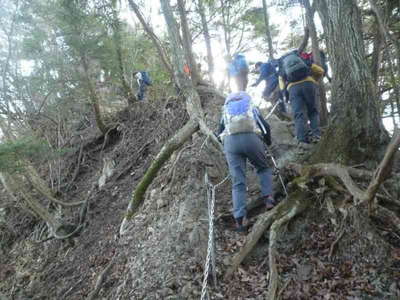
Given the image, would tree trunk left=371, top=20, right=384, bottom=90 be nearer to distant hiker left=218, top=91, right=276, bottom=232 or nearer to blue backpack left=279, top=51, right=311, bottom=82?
blue backpack left=279, top=51, right=311, bottom=82

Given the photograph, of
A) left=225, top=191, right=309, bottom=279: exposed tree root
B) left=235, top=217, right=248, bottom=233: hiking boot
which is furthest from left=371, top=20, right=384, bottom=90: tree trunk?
left=235, top=217, right=248, bottom=233: hiking boot

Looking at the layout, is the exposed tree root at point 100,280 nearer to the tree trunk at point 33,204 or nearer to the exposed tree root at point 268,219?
the exposed tree root at point 268,219

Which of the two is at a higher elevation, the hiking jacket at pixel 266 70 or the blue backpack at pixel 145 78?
the blue backpack at pixel 145 78

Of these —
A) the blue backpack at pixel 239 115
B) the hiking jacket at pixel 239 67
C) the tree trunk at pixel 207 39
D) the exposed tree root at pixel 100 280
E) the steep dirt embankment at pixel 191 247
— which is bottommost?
the exposed tree root at pixel 100 280

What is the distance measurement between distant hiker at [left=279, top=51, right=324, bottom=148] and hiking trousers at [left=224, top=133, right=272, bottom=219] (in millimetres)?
1533

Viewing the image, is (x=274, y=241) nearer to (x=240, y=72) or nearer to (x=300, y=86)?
(x=300, y=86)

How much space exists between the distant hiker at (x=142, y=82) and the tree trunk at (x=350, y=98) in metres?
7.07

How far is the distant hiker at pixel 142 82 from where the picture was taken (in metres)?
10.3

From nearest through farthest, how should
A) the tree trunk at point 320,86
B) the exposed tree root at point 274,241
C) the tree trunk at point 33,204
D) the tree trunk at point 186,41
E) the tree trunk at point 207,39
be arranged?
the exposed tree root at point 274,241
the tree trunk at point 320,86
the tree trunk at point 33,204
the tree trunk at point 186,41
the tree trunk at point 207,39

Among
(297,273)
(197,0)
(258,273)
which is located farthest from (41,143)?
(197,0)

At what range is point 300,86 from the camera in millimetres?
5504

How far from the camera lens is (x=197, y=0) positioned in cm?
1148

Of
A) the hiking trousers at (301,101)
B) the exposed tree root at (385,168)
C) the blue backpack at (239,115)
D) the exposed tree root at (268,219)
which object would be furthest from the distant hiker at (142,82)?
the exposed tree root at (385,168)

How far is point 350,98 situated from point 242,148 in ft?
5.46
